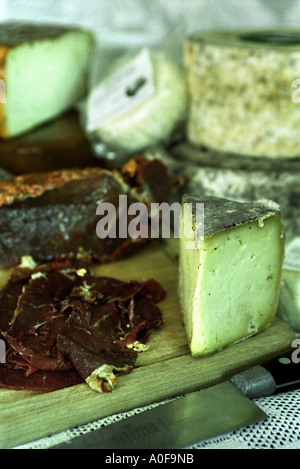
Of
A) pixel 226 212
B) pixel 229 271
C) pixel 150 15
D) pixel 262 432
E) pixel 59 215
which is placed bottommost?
pixel 262 432

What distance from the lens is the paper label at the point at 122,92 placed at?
255 centimetres

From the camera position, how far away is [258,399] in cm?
144

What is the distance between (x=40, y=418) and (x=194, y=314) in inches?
19.0

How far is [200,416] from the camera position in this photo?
52.0 inches

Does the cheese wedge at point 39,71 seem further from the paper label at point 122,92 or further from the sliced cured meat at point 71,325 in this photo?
the sliced cured meat at point 71,325

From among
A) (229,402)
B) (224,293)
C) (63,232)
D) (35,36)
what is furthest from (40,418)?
(35,36)

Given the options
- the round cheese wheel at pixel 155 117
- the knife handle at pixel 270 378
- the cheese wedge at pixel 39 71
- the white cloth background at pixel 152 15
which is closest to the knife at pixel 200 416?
the knife handle at pixel 270 378

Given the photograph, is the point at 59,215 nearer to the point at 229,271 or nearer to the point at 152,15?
the point at 229,271

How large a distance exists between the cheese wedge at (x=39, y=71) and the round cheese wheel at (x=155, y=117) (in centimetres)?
41

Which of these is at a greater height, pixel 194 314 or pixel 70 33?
pixel 70 33

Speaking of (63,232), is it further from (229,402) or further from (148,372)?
(229,402)

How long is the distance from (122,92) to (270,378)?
1681 mm

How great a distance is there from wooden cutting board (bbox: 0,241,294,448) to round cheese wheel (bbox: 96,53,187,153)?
101cm

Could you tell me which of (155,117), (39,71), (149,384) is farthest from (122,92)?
(149,384)
